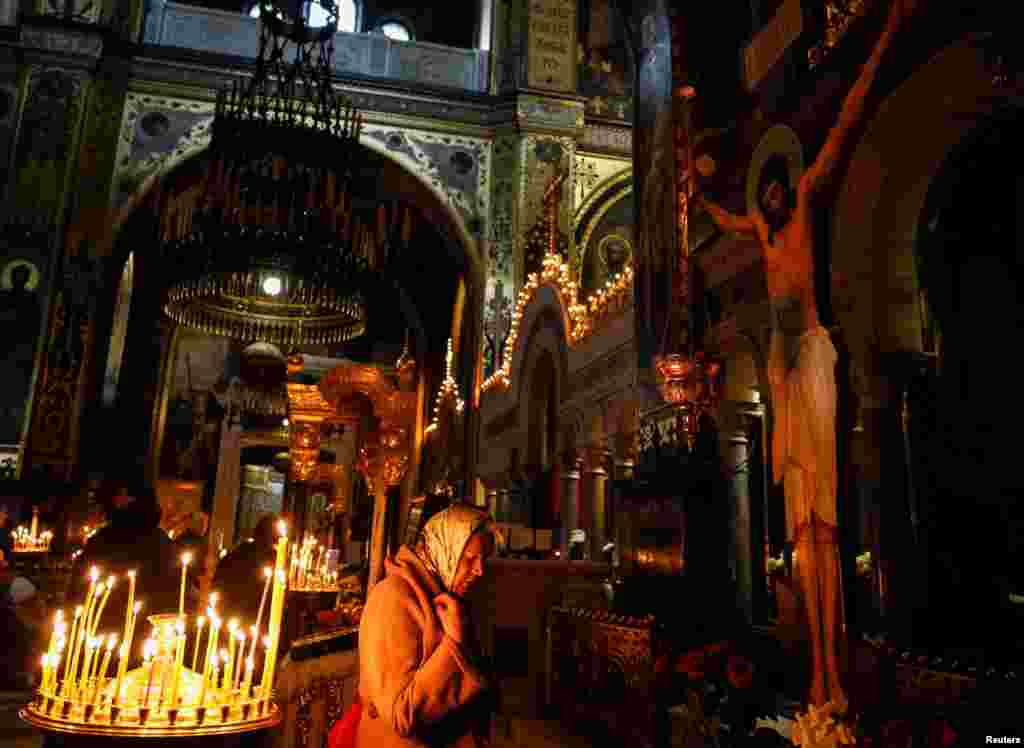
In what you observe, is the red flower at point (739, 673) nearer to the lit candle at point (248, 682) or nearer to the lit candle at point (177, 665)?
the lit candle at point (248, 682)

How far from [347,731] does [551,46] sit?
12.5 meters

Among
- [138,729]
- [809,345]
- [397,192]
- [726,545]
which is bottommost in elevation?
[138,729]

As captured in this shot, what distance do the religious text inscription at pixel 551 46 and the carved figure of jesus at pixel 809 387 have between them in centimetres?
855

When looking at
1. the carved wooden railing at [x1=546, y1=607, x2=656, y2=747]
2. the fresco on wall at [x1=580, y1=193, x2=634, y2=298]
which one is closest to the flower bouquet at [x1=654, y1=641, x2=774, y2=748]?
the carved wooden railing at [x1=546, y1=607, x2=656, y2=747]

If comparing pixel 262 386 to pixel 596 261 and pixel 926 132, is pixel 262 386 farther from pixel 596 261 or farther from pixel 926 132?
pixel 926 132

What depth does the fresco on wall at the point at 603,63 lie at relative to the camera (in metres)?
12.7

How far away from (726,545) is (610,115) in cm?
963

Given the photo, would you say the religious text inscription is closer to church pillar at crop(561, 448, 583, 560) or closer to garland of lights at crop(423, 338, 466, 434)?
garland of lights at crop(423, 338, 466, 434)

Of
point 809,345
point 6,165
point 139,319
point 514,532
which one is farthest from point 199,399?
point 809,345

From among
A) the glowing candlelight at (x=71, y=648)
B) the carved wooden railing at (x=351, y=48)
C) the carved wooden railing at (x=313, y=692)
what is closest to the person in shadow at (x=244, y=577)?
the carved wooden railing at (x=313, y=692)

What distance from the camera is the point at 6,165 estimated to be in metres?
10.4

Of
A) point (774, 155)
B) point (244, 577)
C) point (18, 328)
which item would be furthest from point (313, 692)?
point (18, 328)

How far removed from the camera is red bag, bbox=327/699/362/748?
2.06 metres

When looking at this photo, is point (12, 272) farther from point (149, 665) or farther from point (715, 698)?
point (715, 698)
